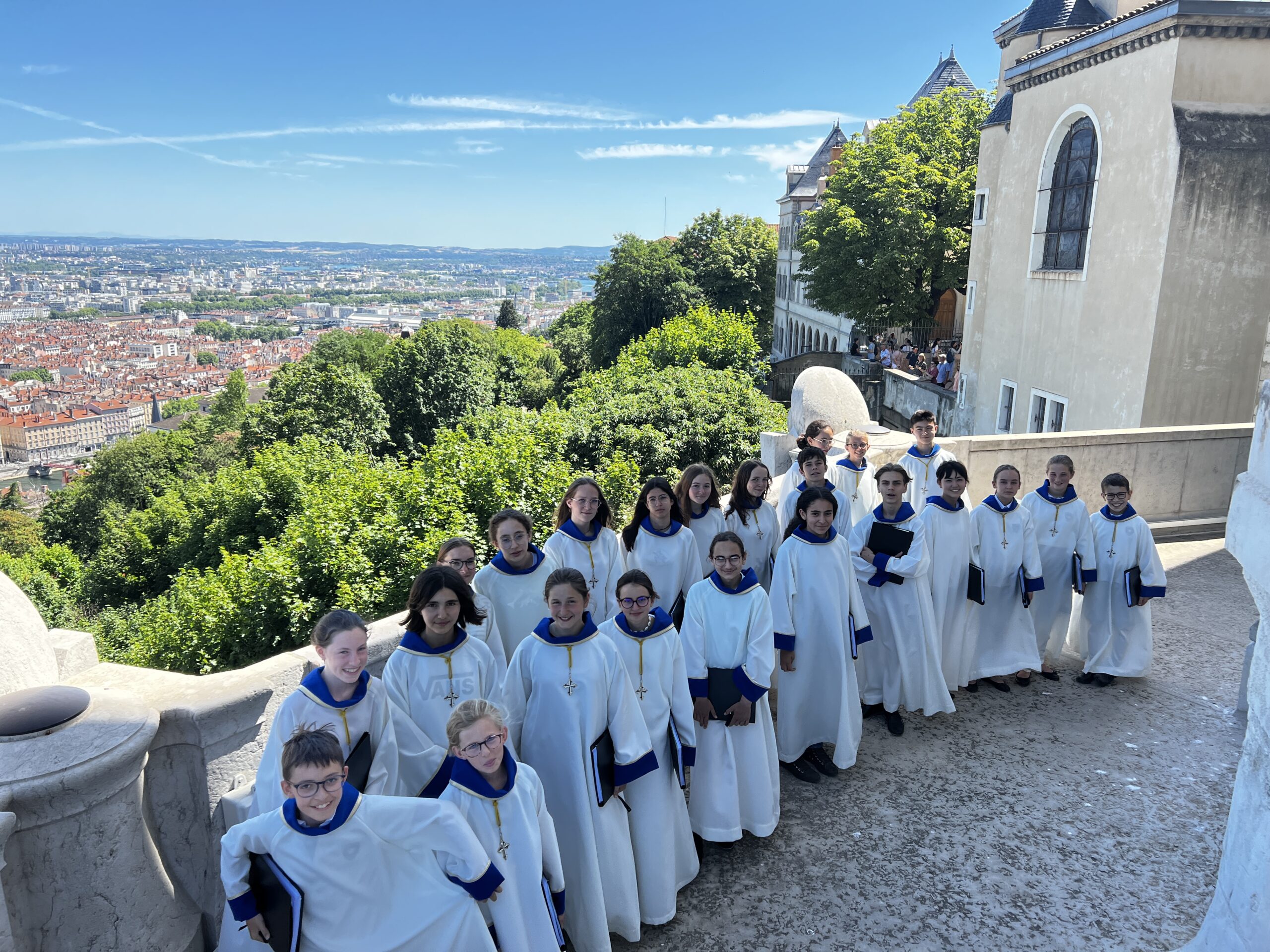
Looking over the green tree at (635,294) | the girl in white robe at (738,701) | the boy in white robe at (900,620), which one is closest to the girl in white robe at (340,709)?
the girl in white robe at (738,701)

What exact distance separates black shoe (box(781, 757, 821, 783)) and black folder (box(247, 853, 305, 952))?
134 inches

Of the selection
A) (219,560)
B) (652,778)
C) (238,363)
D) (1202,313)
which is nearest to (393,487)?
(219,560)

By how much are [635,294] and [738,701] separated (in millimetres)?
48736

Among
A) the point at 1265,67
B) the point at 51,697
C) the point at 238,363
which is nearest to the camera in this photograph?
the point at 51,697

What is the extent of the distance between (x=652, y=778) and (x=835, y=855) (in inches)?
51.3

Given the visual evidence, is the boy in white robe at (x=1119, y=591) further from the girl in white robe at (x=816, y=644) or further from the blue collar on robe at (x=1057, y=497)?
the girl in white robe at (x=816, y=644)

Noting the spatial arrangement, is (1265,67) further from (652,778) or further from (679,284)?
(679,284)

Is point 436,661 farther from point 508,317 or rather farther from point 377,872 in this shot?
point 508,317

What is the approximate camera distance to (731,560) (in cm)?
483

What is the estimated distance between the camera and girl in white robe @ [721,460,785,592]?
20.7 ft

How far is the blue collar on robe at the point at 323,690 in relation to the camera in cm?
375

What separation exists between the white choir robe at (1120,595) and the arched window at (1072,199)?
12.1 metres

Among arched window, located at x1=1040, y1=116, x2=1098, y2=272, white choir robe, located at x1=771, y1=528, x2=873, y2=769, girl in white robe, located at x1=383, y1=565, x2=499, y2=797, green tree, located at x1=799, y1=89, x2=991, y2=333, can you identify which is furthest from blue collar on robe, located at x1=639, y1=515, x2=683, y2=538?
green tree, located at x1=799, y1=89, x2=991, y2=333

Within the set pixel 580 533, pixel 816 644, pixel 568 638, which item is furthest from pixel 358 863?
pixel 816 644
